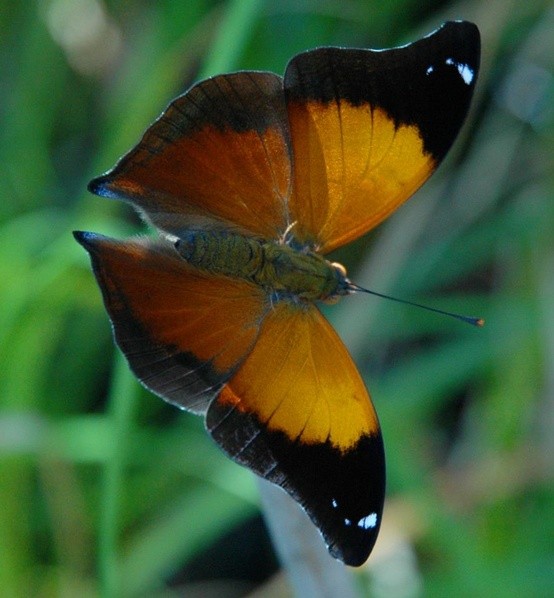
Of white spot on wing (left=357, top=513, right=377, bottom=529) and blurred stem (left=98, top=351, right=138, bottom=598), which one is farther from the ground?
blurred stem (left=98, top=351, right=138, bottom=598)

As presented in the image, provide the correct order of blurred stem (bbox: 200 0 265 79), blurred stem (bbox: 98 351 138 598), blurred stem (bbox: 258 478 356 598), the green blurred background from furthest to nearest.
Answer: the green blurred background → blurred stem (bbox: 200 0 265 79) → blurred stem (bbox: 98 351 138 598) → blurred stem (bbox: 258 478 356 598)

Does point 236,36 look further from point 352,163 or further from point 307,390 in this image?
point 307,390

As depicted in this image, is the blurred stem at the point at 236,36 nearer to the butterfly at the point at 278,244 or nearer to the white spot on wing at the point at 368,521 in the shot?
the butterfly at the point at 278,244

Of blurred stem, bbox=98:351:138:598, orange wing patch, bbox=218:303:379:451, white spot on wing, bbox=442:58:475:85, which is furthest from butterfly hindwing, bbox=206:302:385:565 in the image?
white spot on wing, bbox=442:58:475:85

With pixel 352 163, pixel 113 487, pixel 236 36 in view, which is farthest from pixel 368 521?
pixel 236 36

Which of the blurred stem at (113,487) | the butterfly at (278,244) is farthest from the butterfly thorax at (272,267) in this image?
the blurred stem at (113,487)

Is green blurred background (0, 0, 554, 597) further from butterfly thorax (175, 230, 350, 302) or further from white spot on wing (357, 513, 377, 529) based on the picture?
white spot on wing (357, 513, 377, 529)
